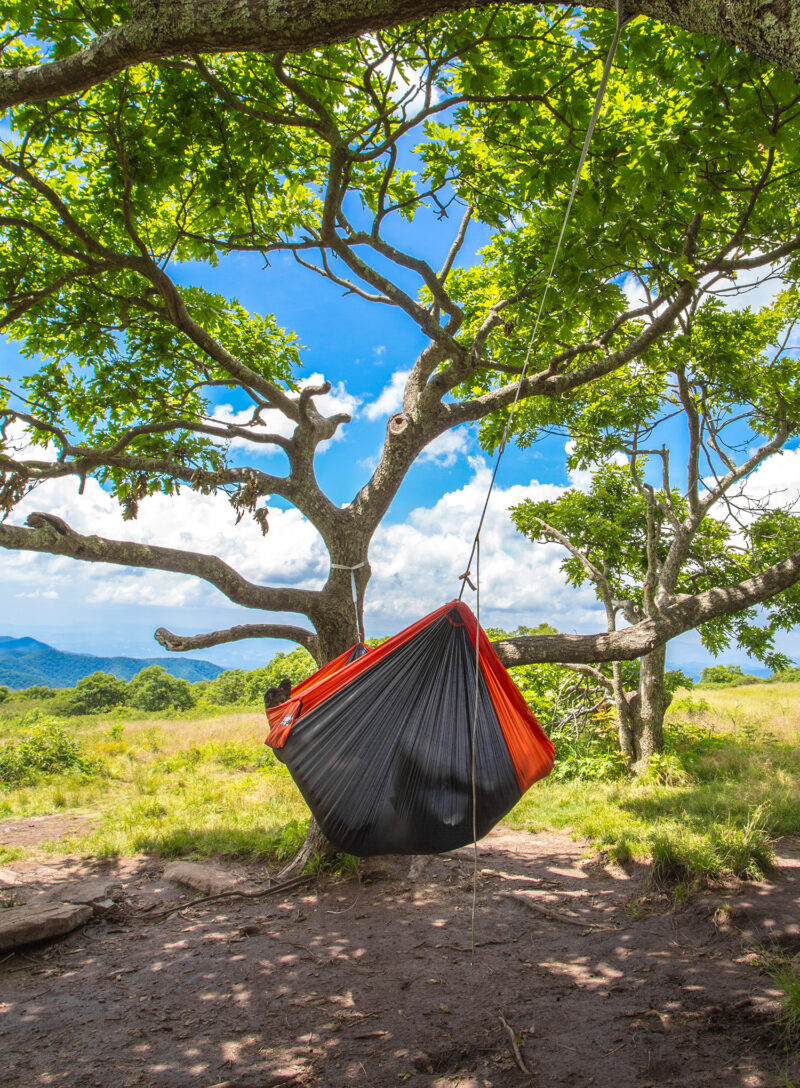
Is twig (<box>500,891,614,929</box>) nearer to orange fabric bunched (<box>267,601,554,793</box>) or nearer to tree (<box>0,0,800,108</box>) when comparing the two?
orange fabric bunched (<box>267,601,554,793</box>)

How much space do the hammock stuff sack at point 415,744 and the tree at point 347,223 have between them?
140cm

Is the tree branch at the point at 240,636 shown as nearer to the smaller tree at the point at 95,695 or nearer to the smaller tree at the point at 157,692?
the smaller tree at the point at 95,695

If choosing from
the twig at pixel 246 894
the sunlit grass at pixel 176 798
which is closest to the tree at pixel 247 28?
the twig at pixel 246 894

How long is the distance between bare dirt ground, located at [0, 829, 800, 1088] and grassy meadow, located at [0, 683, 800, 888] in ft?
1.11

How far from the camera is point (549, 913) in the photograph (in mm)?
3947

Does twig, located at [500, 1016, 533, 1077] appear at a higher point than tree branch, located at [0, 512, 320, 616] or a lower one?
lower

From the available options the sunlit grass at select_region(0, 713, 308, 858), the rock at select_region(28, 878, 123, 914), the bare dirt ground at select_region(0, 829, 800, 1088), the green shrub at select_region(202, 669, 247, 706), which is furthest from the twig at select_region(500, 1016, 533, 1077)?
the green shrub at select_region(202, 669, 247, 706)

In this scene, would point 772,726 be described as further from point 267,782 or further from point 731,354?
point 267,782

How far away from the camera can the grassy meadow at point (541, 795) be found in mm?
4664

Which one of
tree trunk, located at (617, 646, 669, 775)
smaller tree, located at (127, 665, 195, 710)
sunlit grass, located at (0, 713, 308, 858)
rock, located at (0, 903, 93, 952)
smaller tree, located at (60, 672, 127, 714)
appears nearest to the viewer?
rock, located at (0, 903, 93, 952)

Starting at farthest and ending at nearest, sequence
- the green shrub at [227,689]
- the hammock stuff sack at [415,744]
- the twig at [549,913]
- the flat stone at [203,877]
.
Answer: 1. the green shrub at [227,689]
2. the flat stone at [203,877]
3. the twig at [549,913]
4. the hammock stuff sack at [415,744]

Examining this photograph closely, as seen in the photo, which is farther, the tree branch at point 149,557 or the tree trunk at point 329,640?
the tree trunk at point 329,640

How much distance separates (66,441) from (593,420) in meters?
5.73

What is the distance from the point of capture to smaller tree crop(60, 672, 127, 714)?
20.2 meters
